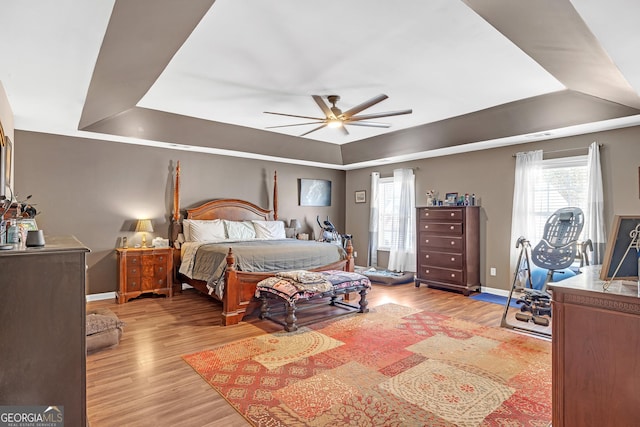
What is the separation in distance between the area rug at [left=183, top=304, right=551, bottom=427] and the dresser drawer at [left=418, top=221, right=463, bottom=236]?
6.60 ft

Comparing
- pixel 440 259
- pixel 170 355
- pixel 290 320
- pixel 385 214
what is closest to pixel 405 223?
pixel 385 214

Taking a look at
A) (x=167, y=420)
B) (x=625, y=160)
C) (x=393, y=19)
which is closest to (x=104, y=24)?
(x=393, y=19)

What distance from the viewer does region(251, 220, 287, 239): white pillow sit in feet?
21.0

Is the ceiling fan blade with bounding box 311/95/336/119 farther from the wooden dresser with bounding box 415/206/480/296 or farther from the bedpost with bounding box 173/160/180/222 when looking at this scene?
the bedpost with bounding box 173/160/180/222

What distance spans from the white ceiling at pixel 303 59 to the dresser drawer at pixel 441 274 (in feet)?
6.83

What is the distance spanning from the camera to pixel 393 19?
267 cm

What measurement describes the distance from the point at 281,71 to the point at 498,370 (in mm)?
3384

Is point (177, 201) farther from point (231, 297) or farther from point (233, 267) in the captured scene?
point (231, 297)

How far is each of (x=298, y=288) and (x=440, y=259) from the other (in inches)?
119

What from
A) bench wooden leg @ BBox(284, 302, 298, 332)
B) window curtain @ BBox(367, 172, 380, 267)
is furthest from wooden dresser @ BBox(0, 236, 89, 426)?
window curtain @ BBox(367, 172, 380, 267)

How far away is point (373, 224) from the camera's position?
7.64m

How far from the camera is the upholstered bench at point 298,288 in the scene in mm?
3896

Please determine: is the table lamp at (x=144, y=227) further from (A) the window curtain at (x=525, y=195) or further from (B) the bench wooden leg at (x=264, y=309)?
(A) the window curtain at (x=525, y=195)

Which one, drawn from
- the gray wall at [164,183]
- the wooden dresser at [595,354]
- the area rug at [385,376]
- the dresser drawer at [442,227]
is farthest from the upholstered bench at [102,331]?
the dresser drawer at [442,227]
